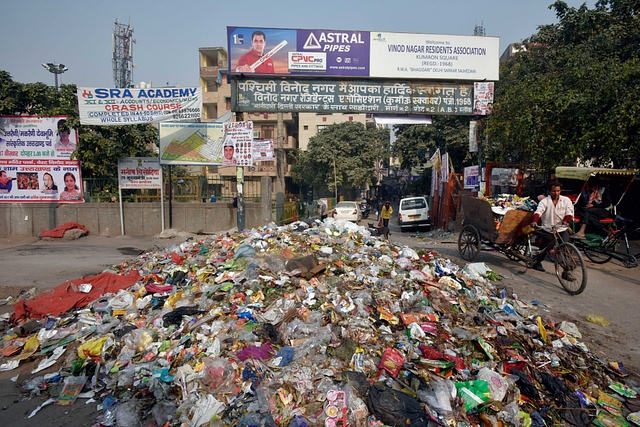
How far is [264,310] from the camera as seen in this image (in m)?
4.68

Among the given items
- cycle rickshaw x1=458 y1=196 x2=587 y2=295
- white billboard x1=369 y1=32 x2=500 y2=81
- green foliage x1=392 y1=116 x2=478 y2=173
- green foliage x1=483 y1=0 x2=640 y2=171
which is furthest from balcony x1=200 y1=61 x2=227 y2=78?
cycle rickshaw x1=458 y1=196 x2=587 y2=295

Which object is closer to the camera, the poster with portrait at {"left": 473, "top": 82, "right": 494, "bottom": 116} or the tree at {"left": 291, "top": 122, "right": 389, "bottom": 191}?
the poster with portrait at {"left": 473, "top": 82, "right": 494, "bottom": 116}

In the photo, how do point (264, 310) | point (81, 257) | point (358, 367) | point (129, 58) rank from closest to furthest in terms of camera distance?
point (358, 367)
point (264, 310)
point (81, 257)
point (129, 58)

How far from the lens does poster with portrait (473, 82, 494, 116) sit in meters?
12.8

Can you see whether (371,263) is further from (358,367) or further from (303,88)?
(303,88)

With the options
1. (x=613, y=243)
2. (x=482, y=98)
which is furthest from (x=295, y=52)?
(x=613, y=243)

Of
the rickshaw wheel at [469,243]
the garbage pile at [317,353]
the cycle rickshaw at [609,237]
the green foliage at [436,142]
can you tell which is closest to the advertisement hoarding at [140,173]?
the garbage pile at [317,353]

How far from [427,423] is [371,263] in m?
3.49

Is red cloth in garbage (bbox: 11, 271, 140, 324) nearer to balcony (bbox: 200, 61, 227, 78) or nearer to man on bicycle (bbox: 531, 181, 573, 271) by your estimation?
man on bicycle (bbox: 531, 181, 573, 271)

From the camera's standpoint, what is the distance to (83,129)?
13008mm

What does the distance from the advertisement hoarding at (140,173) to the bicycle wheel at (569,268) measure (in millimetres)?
11702

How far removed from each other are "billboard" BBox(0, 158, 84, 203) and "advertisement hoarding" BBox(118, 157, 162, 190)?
1.58m

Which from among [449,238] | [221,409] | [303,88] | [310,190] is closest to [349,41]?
[303,88]

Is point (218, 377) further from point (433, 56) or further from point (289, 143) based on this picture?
point (289, 143)
